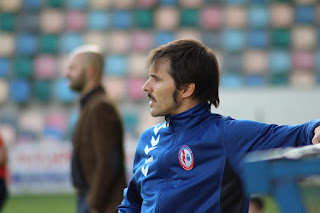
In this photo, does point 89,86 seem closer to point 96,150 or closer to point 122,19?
point 96,150

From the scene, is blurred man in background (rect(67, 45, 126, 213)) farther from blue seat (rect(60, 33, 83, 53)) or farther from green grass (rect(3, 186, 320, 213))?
blue seat (rect(60, 33, 83, 53))

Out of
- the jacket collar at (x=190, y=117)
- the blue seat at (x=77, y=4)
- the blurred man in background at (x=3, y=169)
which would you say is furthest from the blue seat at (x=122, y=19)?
the jacket collar at (x=190, y=117)

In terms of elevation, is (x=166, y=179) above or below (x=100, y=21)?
below

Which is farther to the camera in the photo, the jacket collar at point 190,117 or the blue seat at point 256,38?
the blue seat at point 256,38

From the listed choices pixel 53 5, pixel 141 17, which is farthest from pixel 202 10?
pixel 53 5

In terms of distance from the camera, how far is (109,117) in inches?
142

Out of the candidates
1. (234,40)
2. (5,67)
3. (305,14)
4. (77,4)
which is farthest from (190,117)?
(77,4)

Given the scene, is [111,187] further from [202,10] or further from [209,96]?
[202,10]

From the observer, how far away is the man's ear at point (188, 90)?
198cm

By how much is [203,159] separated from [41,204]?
8986 millimetres

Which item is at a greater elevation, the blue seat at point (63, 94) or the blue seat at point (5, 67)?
the blue seat at point (5, 67)

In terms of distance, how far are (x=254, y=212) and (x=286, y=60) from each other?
48.9 feet

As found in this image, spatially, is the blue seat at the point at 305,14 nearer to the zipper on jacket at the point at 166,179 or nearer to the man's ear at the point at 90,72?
the man's ear at the point at 90,72

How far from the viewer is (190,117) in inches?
76.2
